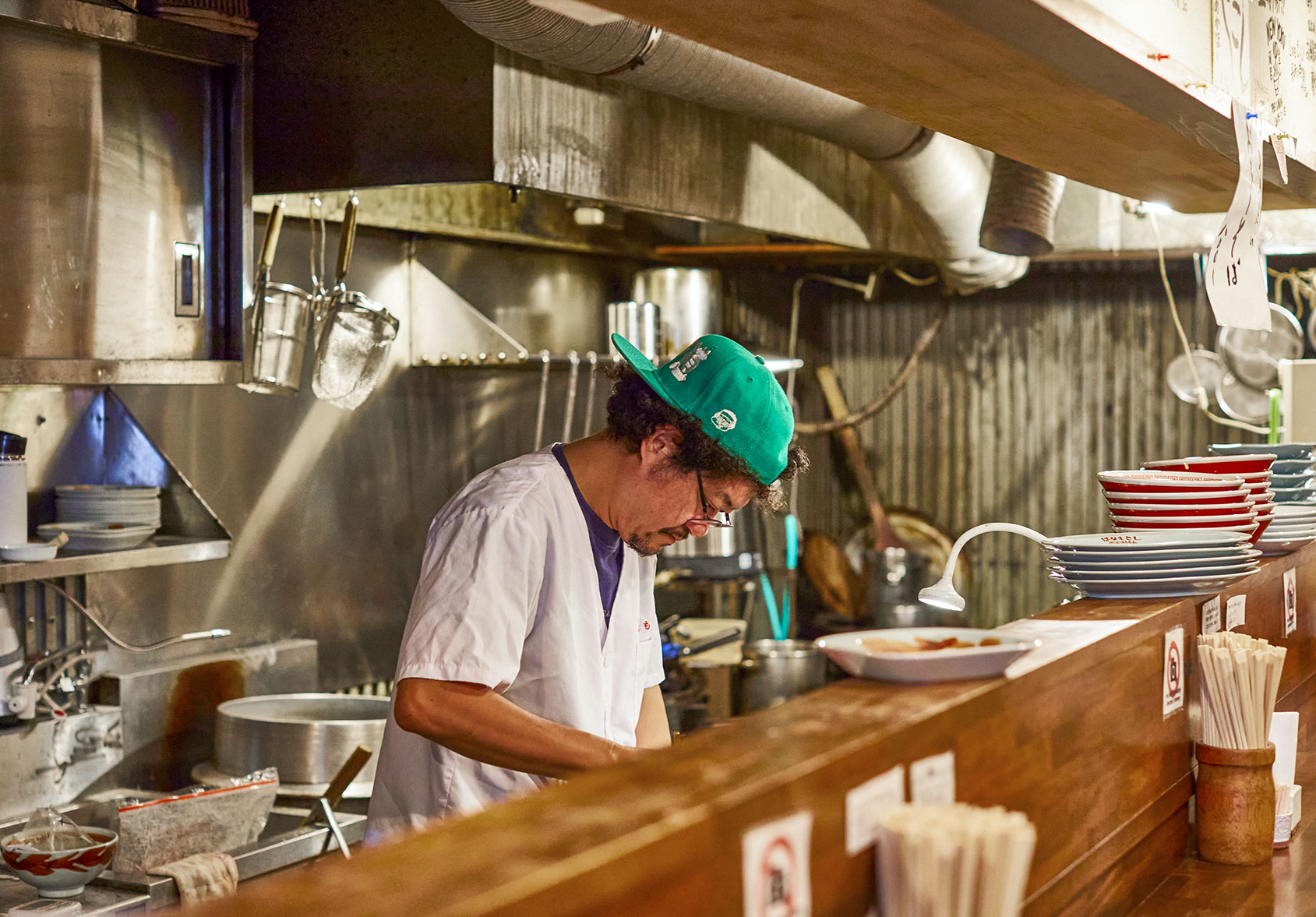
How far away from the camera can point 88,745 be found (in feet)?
11.3

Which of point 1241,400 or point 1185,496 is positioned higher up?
point 1241,400

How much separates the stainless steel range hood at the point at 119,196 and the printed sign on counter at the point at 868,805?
228cm

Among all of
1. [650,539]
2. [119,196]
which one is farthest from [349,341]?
[650,539]

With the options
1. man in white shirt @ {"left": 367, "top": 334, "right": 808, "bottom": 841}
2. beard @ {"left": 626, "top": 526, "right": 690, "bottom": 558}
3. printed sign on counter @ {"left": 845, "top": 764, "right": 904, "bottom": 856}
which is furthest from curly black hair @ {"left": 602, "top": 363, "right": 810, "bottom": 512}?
printed sign on counter @ {"left": 845, "top": 764, "right": 904, "bottom": 856}

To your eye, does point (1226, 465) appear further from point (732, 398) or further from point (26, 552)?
point (26, 552)

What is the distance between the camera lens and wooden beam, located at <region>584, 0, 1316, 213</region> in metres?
1.66

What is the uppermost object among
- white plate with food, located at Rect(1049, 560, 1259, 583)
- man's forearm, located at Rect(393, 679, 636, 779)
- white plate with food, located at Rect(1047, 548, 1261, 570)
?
white plate with food, located at Rect(1047, 548, 1261, 570)

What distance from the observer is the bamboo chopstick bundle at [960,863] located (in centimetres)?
112

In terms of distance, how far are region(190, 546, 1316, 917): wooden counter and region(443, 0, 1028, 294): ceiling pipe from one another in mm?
820

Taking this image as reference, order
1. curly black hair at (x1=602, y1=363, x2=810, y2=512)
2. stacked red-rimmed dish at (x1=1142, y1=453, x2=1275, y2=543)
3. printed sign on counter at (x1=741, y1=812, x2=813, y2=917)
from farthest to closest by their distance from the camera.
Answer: stacked red-rimmed dish at (x1=1142, y1=453, x2=1275, y2=543), curly black hair at (x1=602, y1=363, x2=810, y2=512), printed sign on counter at (x1=741, y1=812, x2=813, y2=917)

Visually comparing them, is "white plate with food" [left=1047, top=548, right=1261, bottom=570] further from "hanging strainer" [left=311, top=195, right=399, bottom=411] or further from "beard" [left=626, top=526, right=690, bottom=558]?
"hanging strainer" [left=311, top=195, right=399, bottom=411]

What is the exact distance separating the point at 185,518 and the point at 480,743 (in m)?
1.99

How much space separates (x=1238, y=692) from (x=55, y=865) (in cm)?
219

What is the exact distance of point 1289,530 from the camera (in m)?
2.77
